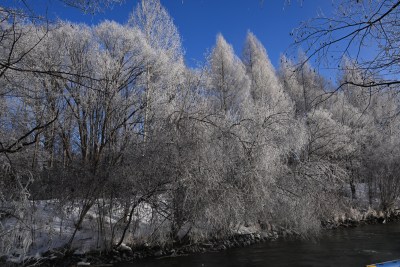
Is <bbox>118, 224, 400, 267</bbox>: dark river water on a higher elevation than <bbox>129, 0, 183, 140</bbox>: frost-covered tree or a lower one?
lower

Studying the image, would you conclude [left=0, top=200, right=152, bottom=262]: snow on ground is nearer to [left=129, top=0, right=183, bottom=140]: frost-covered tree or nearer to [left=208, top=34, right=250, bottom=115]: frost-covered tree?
[left=129, top=0, right=183, bottom=140]: frost-covered tree

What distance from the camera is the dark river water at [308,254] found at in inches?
447

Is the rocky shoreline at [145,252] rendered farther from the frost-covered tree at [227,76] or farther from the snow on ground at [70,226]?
the frost-covered tree at [227,76]

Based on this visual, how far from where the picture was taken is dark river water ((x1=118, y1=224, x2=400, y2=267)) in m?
11.4

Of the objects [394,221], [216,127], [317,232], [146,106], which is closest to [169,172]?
[216,127]

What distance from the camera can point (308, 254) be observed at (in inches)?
489

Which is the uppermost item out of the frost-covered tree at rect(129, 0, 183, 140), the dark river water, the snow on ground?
the frost-covered tree at rect(129, 0, 183, 140)

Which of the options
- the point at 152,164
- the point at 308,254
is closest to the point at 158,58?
the point at 152,164

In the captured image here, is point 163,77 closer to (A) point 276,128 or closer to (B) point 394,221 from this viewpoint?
(A) point 276,128

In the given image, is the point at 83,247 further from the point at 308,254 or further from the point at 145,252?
the point at 308,254

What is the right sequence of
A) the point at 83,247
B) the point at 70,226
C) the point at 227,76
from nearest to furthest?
the point at 83,247, the point at 70,226, the point at 227,76

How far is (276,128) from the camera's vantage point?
53.3ft

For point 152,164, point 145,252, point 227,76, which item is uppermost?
point 227,76

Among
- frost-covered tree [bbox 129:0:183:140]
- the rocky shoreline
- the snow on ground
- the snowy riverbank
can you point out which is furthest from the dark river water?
frost-covered tree [bbox 129:0:183:140]
